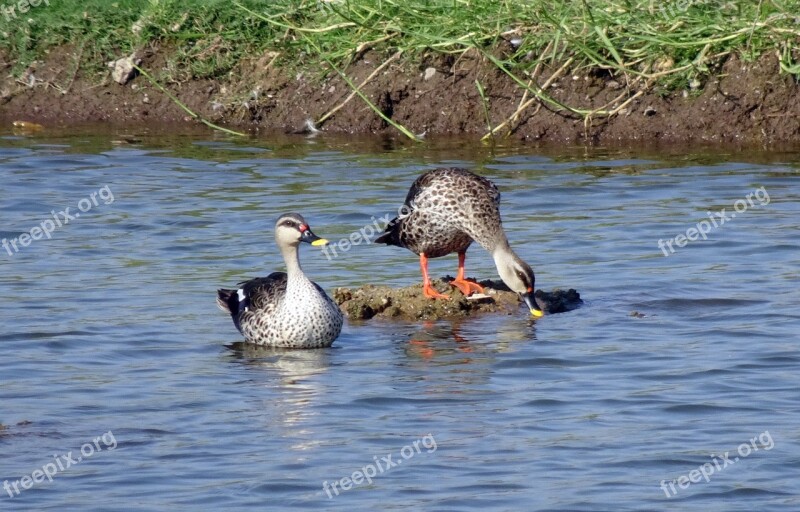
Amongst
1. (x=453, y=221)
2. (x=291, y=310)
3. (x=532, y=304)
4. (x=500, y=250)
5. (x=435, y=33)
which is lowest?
(x=532, y=304)

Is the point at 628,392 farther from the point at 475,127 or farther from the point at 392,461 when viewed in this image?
the point at 475,127

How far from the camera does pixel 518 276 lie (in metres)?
10.1

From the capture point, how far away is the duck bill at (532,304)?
9945 mm

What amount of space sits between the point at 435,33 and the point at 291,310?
20.9ft

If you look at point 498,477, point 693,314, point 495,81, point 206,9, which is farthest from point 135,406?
point 206,9

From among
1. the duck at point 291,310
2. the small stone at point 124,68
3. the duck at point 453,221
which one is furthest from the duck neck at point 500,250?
the small stone at point 124,68

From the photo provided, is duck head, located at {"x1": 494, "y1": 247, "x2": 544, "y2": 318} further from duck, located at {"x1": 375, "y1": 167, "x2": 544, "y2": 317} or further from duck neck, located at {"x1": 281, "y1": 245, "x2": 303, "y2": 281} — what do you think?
duck neck, located at {"x1": 281, "y1": 245, "x2": 303, "y2": 281}

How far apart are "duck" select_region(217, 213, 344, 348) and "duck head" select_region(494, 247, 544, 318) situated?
44.9 inches

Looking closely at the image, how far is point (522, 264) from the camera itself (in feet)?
33.1

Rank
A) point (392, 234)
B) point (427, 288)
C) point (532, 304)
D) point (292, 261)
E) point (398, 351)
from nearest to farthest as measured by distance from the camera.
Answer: point (398, 351)
point (292, 261)
point (532, 304)
point (427, 288)
point (392, 234)

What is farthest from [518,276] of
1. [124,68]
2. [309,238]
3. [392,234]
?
[124,68]

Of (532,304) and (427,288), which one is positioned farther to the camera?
(427,288)

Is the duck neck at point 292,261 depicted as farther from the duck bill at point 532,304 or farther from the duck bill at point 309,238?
the duck bill at point 532,304

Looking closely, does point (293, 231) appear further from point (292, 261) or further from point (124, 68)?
point (124, 68)
